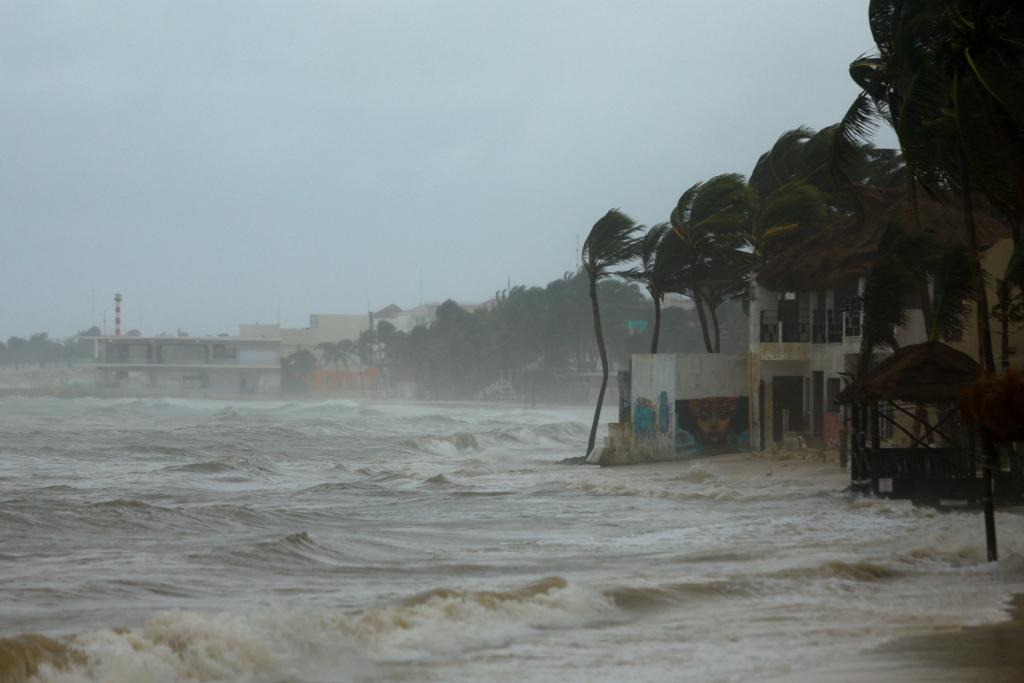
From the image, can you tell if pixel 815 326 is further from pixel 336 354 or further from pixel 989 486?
pixel 336 354

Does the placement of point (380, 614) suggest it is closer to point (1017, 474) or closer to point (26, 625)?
point (26, 625)

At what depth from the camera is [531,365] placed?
121438 millimetres

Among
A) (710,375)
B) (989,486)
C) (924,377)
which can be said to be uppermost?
(710,375)

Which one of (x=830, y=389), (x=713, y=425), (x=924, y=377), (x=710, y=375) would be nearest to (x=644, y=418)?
(x=713, y=425)

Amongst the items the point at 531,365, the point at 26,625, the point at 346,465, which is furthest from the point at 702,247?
the point at 531,365

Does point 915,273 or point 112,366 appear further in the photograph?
point 112,366

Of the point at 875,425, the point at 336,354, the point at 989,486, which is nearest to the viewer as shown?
the point at 989,486

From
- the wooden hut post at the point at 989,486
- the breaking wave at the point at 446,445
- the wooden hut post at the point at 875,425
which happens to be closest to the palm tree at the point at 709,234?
the breaking wave at the point at 446,445

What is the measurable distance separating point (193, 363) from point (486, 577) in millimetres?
133142

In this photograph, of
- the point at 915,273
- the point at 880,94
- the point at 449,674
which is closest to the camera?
the point at 449,674

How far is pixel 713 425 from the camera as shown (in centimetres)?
3331

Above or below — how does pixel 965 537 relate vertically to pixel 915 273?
below

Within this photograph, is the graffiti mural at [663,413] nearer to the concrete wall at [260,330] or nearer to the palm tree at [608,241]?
the palm tree at [608,241]

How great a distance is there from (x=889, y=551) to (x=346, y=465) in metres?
24.1
